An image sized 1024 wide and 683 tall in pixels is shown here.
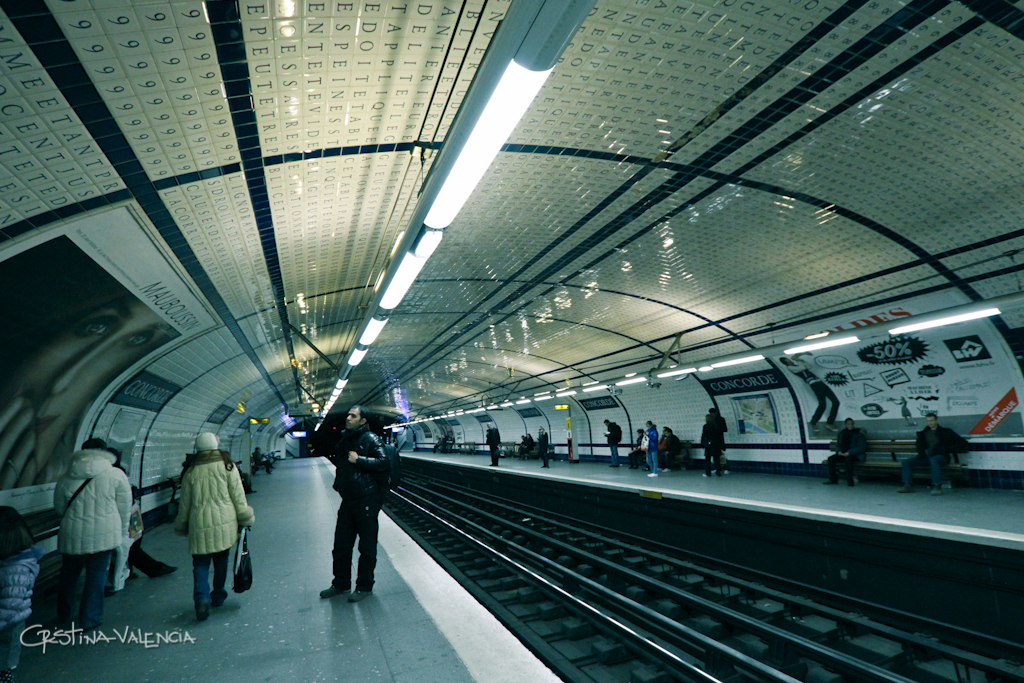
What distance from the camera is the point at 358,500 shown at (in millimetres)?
4973

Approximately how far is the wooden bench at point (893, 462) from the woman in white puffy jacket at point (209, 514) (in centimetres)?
1176

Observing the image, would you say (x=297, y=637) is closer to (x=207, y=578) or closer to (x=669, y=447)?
(x=207, y=578)

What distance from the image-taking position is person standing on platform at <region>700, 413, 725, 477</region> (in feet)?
47.0

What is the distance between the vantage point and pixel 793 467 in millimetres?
13414

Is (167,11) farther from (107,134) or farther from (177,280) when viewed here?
(177,280)

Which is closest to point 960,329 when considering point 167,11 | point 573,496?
point 573,496

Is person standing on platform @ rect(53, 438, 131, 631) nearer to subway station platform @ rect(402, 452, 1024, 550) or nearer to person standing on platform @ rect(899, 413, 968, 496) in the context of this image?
subway station platform @ rect(402, 452, 1024, 550)

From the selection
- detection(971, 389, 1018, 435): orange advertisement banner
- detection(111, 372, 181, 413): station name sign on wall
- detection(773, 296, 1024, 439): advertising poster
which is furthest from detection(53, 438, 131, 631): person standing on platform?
detection(971, 389, 1018, 435): orange advertisement banner

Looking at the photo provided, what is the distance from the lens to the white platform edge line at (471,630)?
2924 mm

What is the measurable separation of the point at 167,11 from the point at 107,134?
3.05 feet

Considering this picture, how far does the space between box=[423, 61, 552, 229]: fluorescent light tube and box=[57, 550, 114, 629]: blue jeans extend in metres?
4.10

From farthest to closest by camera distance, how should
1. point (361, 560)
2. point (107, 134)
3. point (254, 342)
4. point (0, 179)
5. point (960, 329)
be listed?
point (254, 342) → point (960, 329) → point (361, 560) → point (107, 134) → point (0, 179)

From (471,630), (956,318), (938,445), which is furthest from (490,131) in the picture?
(938,445)

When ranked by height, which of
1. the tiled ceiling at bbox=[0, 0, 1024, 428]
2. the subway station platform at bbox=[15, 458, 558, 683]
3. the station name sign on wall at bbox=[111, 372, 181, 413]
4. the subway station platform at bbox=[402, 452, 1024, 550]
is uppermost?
the tiled ceiling at bbox=[0, 0, 1024, 428]
